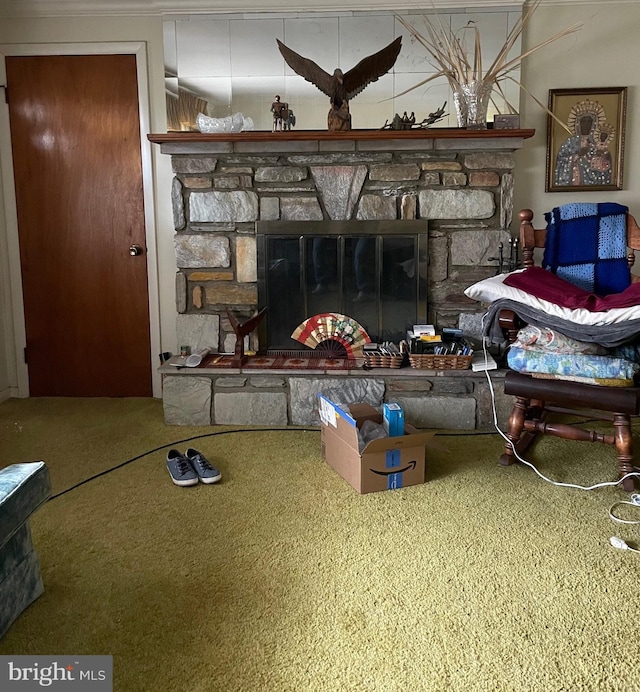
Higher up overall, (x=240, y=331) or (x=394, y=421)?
(x=240, y=331)

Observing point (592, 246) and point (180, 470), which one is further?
point (592, 246)

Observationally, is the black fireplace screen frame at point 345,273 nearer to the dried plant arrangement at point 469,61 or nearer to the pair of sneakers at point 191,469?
the dried plant arrangement at point 469,61

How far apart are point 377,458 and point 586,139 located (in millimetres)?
2070

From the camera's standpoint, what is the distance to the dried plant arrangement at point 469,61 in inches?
118

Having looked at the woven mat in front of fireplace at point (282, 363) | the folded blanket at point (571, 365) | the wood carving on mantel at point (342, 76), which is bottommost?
the woven mat in front of fireplace at point (282, 363)

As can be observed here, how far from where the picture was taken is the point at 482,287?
254 centimetres

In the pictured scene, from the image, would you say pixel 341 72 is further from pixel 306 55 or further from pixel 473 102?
pixel 473 102

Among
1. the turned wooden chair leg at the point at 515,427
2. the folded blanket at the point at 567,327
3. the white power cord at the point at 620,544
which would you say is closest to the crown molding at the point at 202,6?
the folded blanket at the point at 567,327

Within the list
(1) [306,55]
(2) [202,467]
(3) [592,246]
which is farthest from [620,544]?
(1) [306,55]

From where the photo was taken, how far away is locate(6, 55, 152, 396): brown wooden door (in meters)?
3.37

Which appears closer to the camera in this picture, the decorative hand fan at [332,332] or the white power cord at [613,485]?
the white power cord at [613,485]

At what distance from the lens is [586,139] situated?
10.6ft

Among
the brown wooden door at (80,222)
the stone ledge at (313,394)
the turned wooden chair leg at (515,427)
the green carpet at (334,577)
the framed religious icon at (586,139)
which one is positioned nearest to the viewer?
the green carpet at (334,577)

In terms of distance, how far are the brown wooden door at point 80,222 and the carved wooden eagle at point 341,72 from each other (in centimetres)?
94
